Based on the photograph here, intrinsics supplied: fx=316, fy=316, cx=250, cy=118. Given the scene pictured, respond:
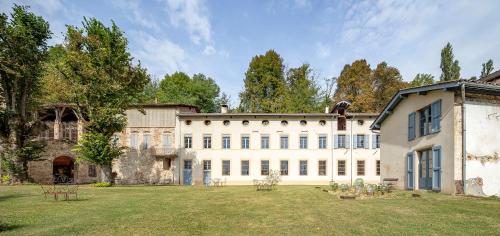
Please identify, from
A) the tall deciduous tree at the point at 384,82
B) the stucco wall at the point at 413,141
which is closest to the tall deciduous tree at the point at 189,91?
the tall deciduous tree at the point at 384,82

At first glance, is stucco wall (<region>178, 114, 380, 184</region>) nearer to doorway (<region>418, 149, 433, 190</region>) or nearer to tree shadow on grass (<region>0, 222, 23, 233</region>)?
doorway (<region>418, 149, 433, 190</region>)

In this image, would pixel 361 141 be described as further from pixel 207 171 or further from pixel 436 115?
pixel 436 115

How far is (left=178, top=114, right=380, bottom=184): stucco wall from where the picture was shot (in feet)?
106

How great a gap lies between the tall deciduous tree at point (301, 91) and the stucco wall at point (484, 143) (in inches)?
1125

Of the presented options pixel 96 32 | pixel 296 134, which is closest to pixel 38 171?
pixel 96 32

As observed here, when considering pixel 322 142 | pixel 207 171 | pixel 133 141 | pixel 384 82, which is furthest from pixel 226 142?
pixel 384 82

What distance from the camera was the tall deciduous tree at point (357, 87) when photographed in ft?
133

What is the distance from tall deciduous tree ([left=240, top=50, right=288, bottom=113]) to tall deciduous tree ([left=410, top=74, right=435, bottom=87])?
17.4 metres

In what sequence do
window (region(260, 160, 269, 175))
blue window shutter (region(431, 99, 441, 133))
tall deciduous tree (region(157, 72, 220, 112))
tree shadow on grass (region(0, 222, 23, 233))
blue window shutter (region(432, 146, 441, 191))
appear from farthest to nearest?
tall deciduous tree (region(157, 72, 220, 112)) → window (region(260, 160, 269, 175)) → blue window shutter (region(431, 99, 441, 133)) → blue window shutter (region(432, 146, 441, 191)) → tree shadow on grass (region(0, 222, 23, 233))

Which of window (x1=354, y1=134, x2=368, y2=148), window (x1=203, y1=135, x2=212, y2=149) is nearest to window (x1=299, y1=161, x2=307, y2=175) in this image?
window (x1=354, y1=134, x2=368, y2=148)

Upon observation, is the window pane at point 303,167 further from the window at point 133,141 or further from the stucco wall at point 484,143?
the stucco wall at point 484,143

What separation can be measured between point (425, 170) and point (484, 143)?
3.42 m

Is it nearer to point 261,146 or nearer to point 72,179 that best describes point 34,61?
point 72,179

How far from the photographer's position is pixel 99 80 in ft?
84.2
